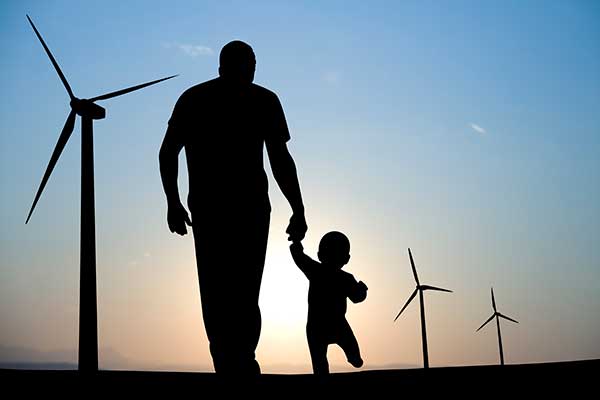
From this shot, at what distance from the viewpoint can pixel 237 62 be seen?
10164mm

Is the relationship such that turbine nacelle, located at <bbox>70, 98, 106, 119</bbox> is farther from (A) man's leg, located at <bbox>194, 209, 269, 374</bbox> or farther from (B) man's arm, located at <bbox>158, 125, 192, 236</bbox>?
(A) man's leg, located at <bbox>194, 209, 269, 374</bbox>

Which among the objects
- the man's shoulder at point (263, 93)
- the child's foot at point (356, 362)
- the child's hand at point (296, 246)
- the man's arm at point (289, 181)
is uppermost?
the man's shoulder at point (263, 93)

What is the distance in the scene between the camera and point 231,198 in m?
9.70

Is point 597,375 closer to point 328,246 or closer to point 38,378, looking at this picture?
point 328,246

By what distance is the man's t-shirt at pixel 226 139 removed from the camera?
9.73m

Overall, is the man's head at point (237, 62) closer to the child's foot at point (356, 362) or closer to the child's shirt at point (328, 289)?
the child's shirt at point (328, 289)

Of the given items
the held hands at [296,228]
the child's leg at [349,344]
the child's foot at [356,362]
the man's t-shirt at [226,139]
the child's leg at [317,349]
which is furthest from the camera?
the child's foot at [356,362]

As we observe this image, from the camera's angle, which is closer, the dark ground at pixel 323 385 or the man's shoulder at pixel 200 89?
the dark ground at pixel 323 385

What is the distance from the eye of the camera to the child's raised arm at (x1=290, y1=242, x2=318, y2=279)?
12414 mm

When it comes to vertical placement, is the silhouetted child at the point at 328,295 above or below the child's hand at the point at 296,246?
below

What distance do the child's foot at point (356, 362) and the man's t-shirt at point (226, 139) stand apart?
14.4 ft

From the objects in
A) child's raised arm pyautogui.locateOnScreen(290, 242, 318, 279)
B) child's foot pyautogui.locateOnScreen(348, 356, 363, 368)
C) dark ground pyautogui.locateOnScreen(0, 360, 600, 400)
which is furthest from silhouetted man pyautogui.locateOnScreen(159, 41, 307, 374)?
child's foot pyautogui.locateOnScreen(348, 356, 363, 368)

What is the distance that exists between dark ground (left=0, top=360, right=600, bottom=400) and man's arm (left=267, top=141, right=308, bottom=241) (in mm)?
1966

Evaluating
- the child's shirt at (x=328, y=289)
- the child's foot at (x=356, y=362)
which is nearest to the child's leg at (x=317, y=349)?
the child's shirt at (x=328, y=289)
